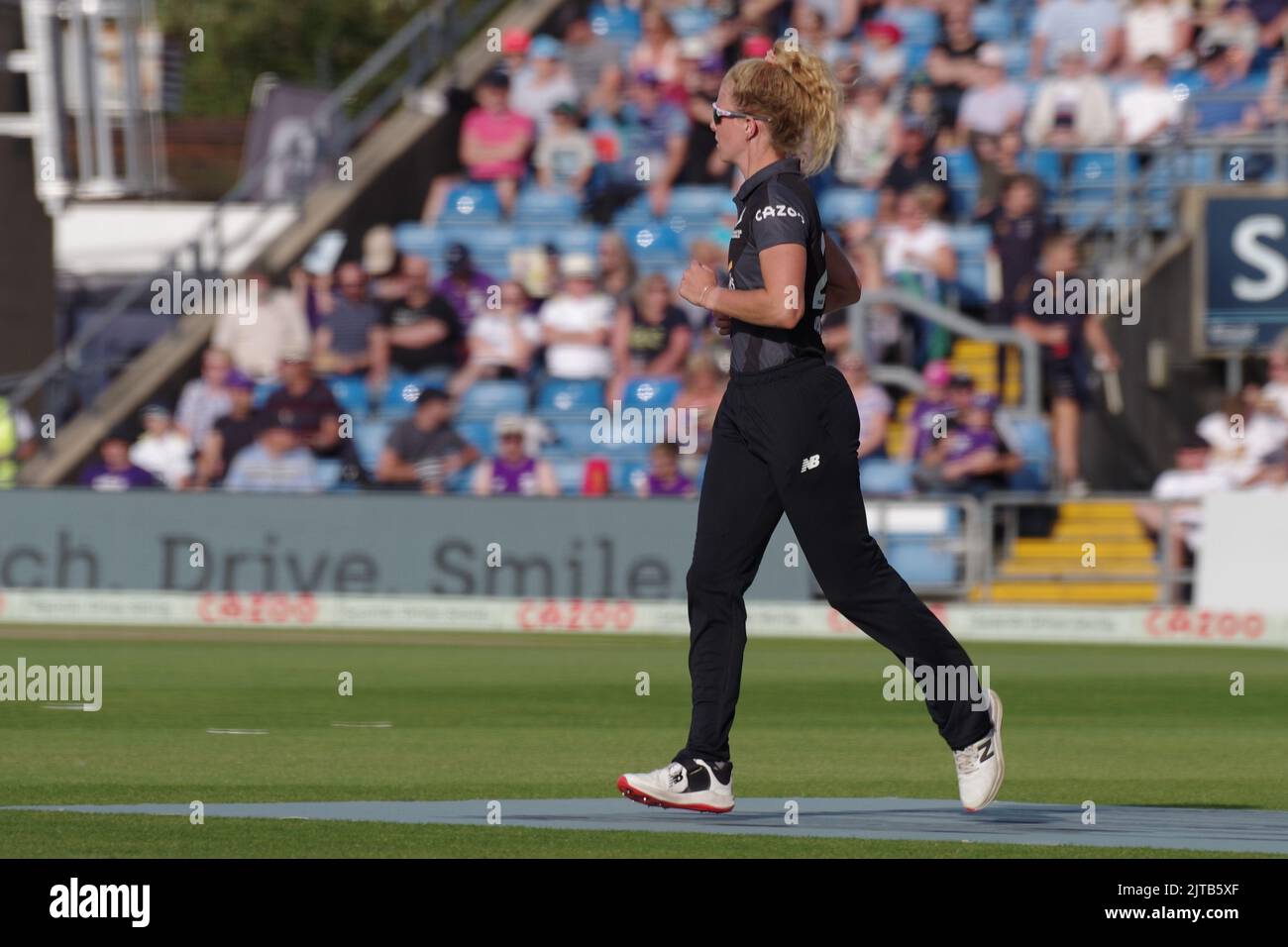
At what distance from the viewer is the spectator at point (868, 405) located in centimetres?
2311

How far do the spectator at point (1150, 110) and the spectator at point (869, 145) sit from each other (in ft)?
7.08

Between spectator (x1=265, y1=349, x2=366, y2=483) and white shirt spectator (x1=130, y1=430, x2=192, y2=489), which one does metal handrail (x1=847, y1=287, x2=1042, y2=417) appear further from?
white shirt spectator (x1=130, y1=430, x2=192, y2=489)

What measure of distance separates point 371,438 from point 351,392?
663 millimetres

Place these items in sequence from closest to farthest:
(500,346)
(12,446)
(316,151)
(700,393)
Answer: (700,393) < (500,346) < (12,446) < (316,151)

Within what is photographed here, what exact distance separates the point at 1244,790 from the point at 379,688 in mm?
6615

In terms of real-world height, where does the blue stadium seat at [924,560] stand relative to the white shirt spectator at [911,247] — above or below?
below

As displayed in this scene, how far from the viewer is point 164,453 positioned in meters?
24.8

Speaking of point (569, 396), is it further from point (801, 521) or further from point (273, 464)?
point (801, 521)

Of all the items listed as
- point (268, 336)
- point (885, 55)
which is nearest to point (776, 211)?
point (268, 336)

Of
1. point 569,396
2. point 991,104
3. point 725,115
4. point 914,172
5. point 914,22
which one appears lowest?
point 569,396

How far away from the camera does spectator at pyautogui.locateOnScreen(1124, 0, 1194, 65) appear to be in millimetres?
27344

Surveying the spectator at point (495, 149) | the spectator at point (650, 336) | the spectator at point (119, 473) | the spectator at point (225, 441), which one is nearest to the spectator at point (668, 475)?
the spectator at point (650, 336)


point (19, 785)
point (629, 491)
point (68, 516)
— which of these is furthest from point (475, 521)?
point (19, 785)

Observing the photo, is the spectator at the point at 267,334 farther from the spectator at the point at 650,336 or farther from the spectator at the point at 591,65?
the spectator at the point at 591,65
